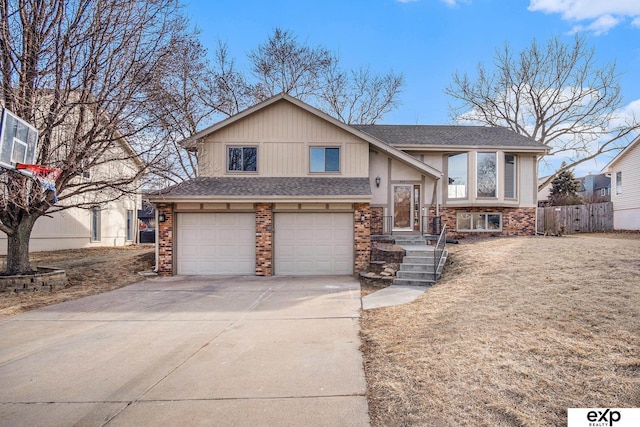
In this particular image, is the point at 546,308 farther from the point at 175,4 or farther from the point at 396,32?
the point at 396,32

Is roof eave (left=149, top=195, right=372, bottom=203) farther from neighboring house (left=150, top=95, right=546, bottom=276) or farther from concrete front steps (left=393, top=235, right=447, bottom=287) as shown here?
concrete front steps (left=393, top=235, right=447, bottom=287)

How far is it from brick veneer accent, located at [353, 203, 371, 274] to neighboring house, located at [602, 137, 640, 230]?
16241mm

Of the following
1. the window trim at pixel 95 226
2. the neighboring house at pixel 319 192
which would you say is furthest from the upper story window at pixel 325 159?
the window trim at pixel 95 226

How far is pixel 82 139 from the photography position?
9.73m

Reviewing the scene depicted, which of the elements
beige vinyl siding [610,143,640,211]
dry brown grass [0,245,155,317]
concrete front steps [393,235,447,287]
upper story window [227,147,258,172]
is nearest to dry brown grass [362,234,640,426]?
concrete front steps [393,235,447,287]

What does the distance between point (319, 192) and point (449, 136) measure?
7.59 metres

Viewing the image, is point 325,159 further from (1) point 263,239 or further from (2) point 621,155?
(2) point 621,155

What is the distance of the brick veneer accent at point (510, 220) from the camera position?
15.2 metres

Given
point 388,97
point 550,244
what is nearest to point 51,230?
point 550,244

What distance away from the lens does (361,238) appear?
1204 cm

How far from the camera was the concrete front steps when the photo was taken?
9.93 m

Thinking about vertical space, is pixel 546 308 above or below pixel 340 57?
below

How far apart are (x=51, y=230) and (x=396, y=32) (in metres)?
17.9

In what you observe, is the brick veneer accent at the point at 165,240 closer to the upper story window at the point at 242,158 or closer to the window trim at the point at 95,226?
the upper story window at the point at 242,158
